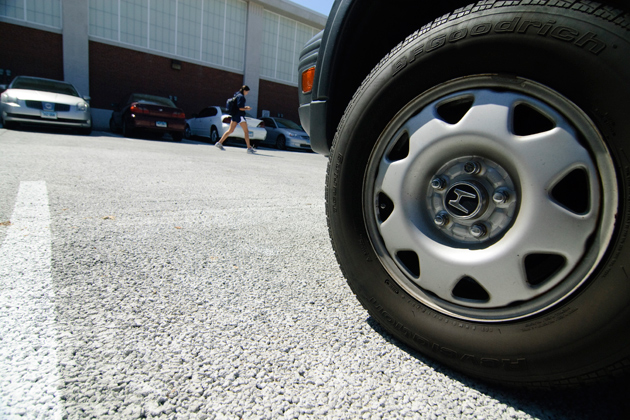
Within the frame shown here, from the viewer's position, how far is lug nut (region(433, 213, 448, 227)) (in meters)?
1.20

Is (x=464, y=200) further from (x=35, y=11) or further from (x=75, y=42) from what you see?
(x=35, y=11)

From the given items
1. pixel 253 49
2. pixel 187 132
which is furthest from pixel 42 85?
pixel 253 49

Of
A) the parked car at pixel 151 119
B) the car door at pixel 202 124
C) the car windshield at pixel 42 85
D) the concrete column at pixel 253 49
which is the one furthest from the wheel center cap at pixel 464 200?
the concrete column at pixel 253 49

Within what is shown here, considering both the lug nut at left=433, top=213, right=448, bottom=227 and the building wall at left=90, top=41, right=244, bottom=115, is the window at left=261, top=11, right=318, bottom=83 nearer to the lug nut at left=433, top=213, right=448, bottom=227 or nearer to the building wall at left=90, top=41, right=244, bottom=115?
the building wall at left=90, top=41, right=244, bottom=115

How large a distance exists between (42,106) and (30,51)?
21.6ft

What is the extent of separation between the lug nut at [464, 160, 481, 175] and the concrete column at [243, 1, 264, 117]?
18636 millimetres

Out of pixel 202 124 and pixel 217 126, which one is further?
pixel 202 124

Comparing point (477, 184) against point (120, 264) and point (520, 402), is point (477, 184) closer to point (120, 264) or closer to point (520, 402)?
point (520, 402)

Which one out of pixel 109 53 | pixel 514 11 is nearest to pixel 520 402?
pixel 514 11

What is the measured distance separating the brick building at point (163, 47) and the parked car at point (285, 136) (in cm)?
488

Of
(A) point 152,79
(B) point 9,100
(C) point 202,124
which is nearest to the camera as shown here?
(B) point 9,100

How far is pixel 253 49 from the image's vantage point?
60.6 ft

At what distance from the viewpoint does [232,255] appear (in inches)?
80.5

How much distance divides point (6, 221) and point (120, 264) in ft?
3.47
